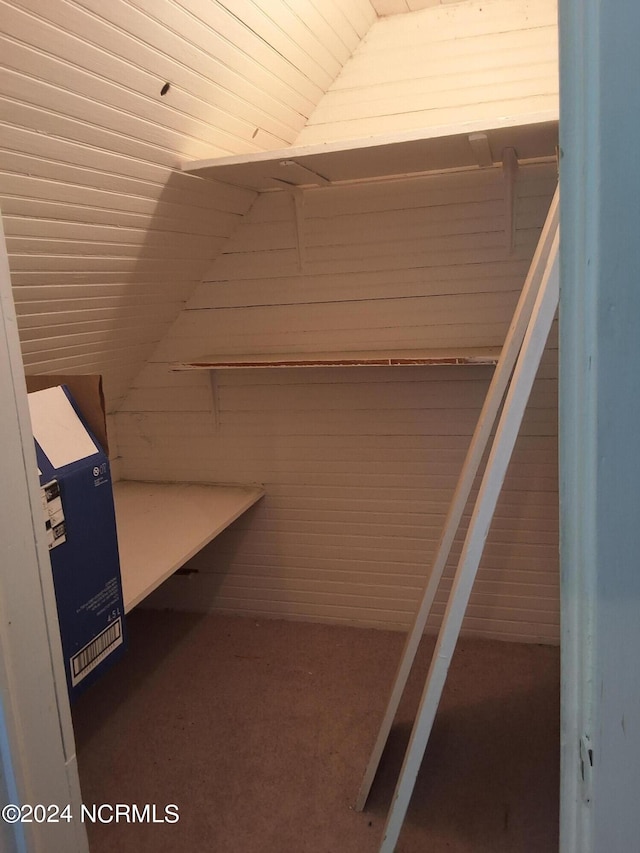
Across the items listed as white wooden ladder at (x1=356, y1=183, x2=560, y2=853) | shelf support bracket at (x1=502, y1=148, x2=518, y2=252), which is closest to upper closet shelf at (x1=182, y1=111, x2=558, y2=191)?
shelf support bracket at (x1=502, y1=148, x2=518, y2=252)

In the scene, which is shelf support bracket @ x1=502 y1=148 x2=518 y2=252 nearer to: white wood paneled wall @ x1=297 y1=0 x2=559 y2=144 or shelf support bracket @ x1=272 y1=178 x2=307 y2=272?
white wood paneled wall @ x1=297 y1=0 x2=559 y2=144

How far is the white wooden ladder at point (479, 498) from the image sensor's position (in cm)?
120

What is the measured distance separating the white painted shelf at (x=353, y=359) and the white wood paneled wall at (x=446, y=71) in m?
0.76

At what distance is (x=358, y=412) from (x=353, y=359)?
365mm

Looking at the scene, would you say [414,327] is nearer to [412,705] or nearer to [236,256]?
[236,256]

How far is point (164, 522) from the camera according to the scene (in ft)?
7.63

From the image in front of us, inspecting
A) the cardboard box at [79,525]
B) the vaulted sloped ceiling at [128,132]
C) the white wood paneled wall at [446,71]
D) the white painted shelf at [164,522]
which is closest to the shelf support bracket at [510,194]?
the white wood paneled wall at [446,71]

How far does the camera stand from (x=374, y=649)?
249 centimetres

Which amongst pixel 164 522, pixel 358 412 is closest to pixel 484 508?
pixel 358 412

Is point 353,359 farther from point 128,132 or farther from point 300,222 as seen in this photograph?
point 128,132

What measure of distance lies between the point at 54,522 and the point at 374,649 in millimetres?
1633

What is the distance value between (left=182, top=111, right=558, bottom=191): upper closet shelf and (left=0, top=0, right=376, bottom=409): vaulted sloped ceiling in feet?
0.37

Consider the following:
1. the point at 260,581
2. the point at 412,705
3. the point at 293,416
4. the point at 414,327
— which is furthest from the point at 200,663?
the point at 414,327

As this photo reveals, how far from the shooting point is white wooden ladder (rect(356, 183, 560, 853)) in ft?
3.93
